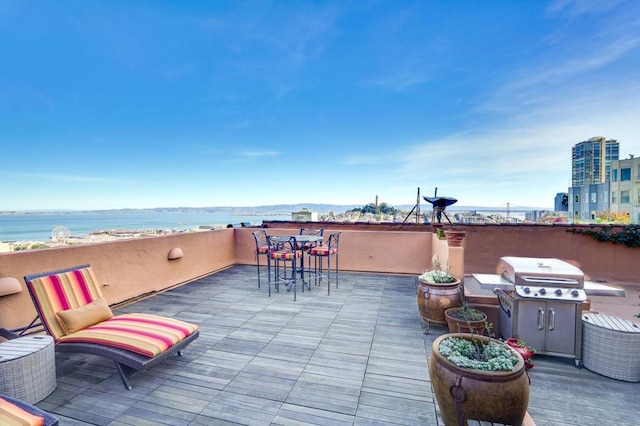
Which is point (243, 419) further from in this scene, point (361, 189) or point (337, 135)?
point (361, 189)

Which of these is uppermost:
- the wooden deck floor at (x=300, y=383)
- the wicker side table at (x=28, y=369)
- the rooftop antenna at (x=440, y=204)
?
the rooftop antenna at (x=440, y=204)

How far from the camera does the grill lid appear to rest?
2.75m

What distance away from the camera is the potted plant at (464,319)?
304cm

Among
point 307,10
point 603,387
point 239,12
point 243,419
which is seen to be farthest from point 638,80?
point 243,419

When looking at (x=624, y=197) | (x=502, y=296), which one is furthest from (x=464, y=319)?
(x=624, y=197)

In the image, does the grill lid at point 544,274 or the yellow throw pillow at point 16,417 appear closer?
the yellow throw pillow at point 16,417

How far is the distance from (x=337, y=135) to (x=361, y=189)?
31.8ft

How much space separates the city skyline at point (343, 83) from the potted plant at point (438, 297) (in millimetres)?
4466

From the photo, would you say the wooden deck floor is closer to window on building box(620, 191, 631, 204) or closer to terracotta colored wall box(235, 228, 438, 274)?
terracotta colored wall box(235, 228, 438, 274)

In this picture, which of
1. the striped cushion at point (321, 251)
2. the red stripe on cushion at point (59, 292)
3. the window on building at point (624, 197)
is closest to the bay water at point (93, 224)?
the striped cushion at point (321, 251)

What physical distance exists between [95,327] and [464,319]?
11.9 ft

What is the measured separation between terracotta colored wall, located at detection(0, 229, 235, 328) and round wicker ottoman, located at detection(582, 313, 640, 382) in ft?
19.1

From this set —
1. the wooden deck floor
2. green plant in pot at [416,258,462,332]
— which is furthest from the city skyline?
the wooden deck floor

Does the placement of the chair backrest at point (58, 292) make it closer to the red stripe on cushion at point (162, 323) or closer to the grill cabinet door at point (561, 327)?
the red stripe on cushion at point (162, 323)
